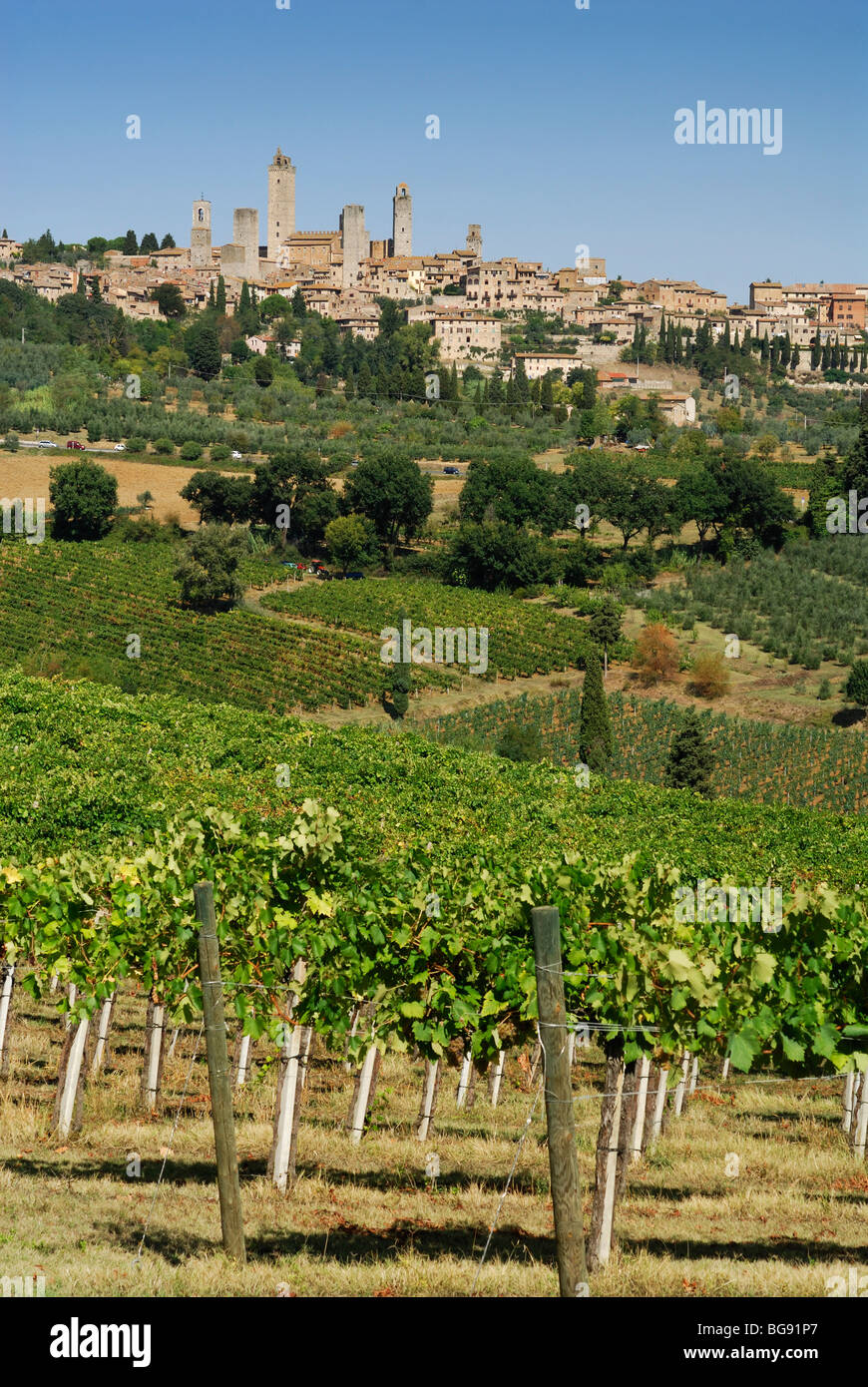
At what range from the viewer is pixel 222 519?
286ft

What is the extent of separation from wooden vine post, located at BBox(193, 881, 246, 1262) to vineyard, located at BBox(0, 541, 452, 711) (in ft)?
151

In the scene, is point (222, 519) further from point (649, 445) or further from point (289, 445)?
point (649, 445)

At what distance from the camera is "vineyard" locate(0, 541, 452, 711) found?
194 feet

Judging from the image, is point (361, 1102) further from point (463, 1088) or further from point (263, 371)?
point (263, 371)

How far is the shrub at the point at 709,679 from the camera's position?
62219 mm

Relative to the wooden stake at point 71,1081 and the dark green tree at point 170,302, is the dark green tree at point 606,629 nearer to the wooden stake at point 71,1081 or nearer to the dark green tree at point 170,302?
the wooden stake at point 71,1081

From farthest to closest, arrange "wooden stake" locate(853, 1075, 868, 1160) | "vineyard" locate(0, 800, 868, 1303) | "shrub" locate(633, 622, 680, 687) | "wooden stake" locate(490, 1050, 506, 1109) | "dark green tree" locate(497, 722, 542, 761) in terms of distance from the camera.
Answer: "shrub" locate(633, 622, 680, 687)
"dark green tree" locate(497, 722, 542, 761)
"wooden stake" locate(490, 1050, 506, 1109)
"wooden stake" locate(853, 1075, 868, 1160)
"vineyard" locate(0, 800, 868, 1303)

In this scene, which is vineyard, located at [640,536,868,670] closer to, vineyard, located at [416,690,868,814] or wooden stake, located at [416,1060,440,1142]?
vineyard, located at [416,690,868,814]

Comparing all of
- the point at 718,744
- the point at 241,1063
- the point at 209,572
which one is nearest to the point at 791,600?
the point at 718,744

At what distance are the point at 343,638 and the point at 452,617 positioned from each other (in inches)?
295

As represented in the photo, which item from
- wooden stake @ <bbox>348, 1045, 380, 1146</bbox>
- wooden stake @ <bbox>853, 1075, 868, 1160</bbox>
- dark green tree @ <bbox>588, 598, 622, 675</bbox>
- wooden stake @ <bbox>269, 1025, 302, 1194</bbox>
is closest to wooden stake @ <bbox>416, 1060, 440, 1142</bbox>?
Result: wooden stake @ <bbox>348, 1045, 380, 1146</bbox>

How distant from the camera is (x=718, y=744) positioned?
5369 cm

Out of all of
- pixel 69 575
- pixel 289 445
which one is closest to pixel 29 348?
pixel 289 445

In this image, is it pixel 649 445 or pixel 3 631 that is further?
pixel 649 445
